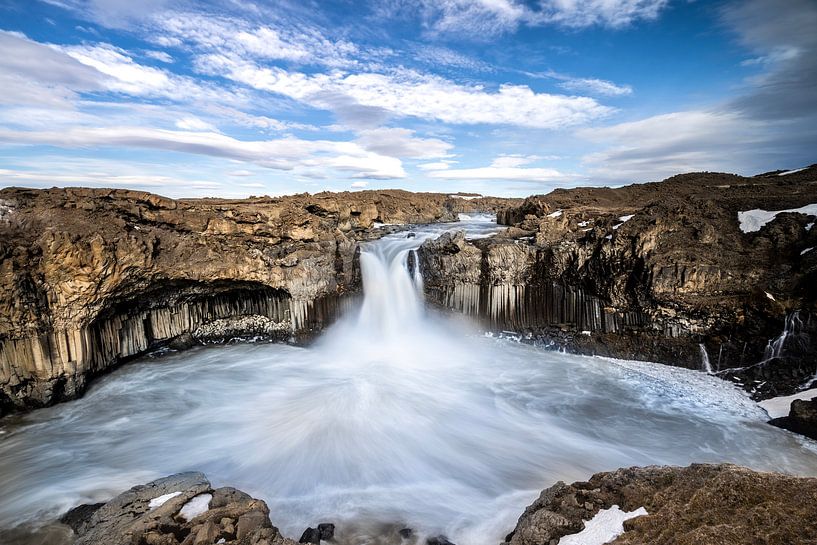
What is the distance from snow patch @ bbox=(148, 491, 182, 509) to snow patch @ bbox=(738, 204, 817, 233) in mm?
17019

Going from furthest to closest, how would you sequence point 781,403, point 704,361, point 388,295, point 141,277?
1. point 388,295
2. point 704,361
3. point 141,277
4. point 781,403

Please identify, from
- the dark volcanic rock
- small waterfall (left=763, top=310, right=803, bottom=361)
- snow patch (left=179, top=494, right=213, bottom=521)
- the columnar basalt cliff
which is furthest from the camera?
small waterfall (left=763, top=310, right=803, bottom=361)

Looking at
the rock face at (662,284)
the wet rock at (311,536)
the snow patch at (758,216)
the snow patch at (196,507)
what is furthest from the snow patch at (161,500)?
the snow patch at (758,216)

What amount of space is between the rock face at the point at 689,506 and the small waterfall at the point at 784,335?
9146 millimetres

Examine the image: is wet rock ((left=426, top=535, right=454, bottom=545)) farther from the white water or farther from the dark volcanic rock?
the dark volcanic rock

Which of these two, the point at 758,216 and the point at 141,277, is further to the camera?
the point at 758,216

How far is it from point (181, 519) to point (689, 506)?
551 cm

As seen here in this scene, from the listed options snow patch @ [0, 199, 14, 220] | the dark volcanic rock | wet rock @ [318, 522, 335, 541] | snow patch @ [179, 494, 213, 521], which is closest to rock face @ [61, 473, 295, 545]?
snow patch @ [179, 494, 213, 521]

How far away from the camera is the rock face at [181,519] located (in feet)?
14.6

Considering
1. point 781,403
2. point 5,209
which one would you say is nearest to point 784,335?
point 781,403

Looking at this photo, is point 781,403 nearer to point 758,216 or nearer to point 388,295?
point 758,216

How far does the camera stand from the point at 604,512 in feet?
13.4

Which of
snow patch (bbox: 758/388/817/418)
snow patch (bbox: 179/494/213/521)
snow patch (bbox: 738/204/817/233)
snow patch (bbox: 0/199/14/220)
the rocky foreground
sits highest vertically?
snow patch (bbox: 0/199/14/220)

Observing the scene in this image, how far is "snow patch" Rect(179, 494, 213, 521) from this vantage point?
4957 millimetres
